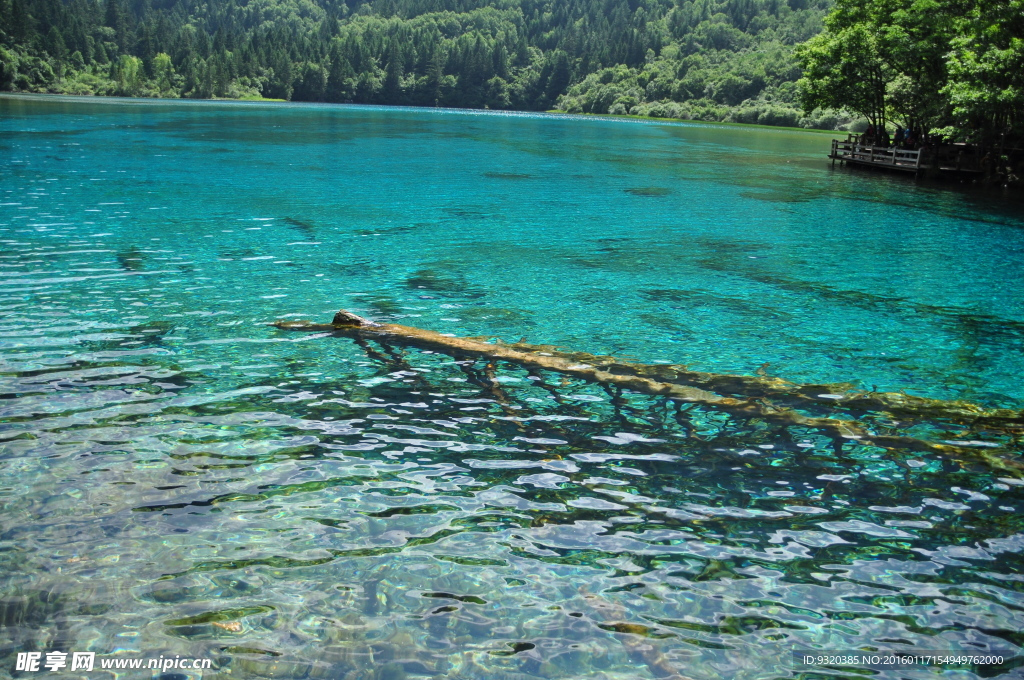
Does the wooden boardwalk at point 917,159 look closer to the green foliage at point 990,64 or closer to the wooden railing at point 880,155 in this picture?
the wooden railing at point 880,155

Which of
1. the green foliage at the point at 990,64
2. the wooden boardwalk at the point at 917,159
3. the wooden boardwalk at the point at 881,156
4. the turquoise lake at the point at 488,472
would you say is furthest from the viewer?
the wooden boardwalk at the point at 881,156

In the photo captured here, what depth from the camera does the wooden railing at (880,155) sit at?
2057 inches

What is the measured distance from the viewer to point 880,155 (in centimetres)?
5612

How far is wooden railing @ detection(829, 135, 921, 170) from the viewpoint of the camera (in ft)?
171

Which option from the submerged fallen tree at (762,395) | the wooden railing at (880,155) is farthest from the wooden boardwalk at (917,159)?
the submerged fallen tree at (762,395)

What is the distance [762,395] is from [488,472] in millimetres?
4663

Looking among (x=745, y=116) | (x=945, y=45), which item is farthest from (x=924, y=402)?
(x=745, y=116)

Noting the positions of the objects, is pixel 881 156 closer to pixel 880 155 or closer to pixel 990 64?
pixel 880 155

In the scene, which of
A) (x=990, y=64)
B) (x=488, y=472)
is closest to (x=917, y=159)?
(x=990, y=64)

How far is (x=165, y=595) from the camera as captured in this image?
20.2 feet

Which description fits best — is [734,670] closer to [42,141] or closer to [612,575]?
[612,575]

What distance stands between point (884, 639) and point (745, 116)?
175660 millimetres

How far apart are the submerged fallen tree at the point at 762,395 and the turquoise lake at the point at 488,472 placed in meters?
0.12

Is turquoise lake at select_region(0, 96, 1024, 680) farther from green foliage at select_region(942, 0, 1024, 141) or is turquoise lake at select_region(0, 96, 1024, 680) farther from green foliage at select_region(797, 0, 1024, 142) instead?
green foliage at select_region(797, 0, 1024, 142)
